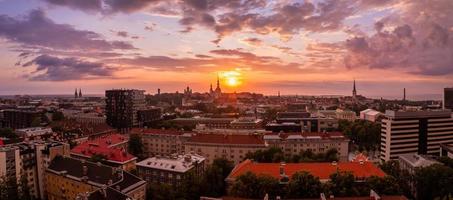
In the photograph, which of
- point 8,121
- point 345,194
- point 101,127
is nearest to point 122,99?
point 101,127

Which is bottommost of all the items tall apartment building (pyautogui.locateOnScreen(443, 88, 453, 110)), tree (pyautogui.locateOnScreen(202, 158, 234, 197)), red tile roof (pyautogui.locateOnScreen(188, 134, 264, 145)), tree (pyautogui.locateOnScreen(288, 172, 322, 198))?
tree (pyautogui.locateOnScreen(202, 158, 234, 197))

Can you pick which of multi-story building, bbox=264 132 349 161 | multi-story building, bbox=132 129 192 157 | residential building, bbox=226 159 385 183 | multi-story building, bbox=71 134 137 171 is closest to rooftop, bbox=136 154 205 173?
multi-story building, bbox=71 134 137 171

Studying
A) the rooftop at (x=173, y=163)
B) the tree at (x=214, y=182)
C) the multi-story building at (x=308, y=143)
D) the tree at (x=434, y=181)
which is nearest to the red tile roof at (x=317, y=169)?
the tree at (x=214, y=182)

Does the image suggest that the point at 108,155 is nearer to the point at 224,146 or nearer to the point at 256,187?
the point at 224,146

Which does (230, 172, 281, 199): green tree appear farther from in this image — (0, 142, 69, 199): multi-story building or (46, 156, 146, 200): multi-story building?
(0, 142, 69, 199): multi-story building

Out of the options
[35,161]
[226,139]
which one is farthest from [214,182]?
[35,161]

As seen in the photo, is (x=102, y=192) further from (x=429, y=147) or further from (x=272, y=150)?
(x=429, y=147)
